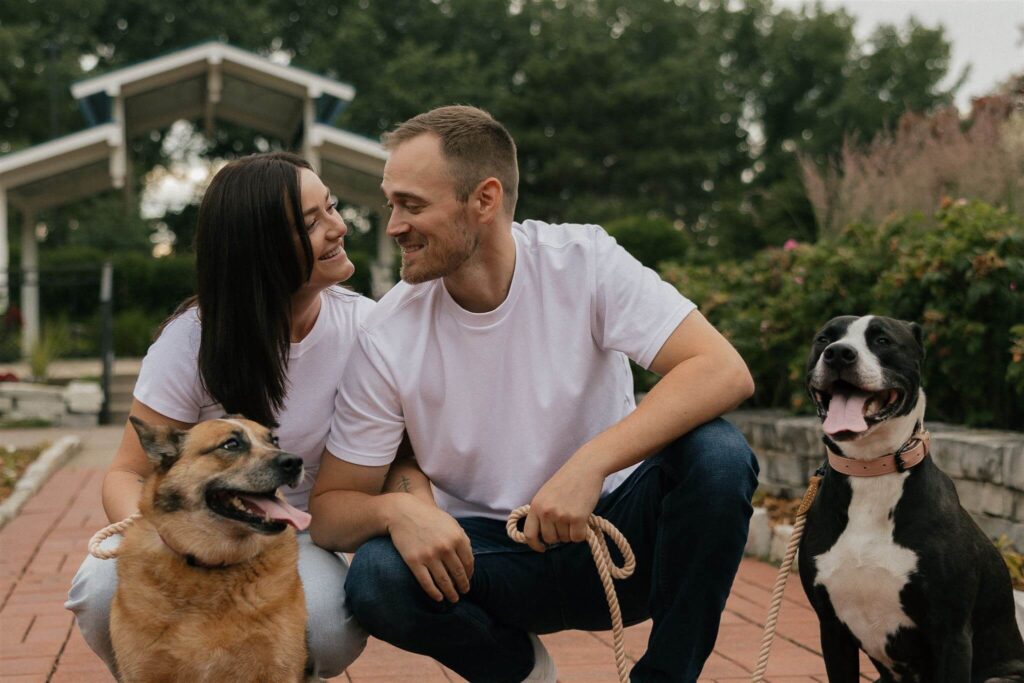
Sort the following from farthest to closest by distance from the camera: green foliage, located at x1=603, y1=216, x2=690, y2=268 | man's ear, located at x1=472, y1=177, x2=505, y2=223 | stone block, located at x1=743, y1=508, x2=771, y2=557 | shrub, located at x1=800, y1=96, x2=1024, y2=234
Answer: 1. green foliage, located at x1=603, y1=216, x2=690, y2=268
2. shrub, located at x1=800, y1=96, x2=1024, y2=234
3. stone block, located at x1=743, y1=508, x2=771, y2=557
4. man's ear, located at x1=472, y1=177, x2=505, y2=223

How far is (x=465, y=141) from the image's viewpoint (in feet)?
9.53

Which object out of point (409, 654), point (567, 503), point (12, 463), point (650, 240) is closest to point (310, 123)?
point (650, 240)

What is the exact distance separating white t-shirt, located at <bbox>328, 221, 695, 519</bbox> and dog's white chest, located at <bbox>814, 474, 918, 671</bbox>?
67 cm

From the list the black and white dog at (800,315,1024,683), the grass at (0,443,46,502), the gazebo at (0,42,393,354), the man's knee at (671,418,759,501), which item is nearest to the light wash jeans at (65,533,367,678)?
the man's knee at (671,418,759,501)

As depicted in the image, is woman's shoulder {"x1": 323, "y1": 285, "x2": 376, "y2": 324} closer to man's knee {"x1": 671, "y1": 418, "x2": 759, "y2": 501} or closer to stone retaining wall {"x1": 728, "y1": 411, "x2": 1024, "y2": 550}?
man's knee {"x1": 671, "y1": 418, "x2": 759, "y2": 501}

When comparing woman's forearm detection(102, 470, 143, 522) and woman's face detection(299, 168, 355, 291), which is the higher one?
woman's face detection(299, 168, 355, 291)

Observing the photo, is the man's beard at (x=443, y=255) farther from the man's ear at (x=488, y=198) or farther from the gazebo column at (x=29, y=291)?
Result: the gazebo column at (x=29, y=291)

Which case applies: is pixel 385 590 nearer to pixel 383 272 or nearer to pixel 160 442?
pixel 160 442

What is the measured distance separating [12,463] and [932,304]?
6.32 meters

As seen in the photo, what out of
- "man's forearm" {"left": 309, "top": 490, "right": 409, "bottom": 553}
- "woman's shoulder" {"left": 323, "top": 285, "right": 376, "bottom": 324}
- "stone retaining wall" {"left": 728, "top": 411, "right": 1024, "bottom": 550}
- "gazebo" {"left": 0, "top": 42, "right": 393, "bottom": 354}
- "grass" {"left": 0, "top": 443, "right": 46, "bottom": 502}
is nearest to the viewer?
"man's forearm" {"left": 309, "top": 490, "right": 409, "bottom": 553}

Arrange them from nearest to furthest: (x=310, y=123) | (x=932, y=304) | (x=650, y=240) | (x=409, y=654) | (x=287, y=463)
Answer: (x=287, y=463) < (x=409, y=654) < (x=932, y=304) < (x=310, y=123) < (x=650, y=240)

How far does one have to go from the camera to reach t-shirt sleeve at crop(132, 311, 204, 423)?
119 inches

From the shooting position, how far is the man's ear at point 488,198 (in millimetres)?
2928

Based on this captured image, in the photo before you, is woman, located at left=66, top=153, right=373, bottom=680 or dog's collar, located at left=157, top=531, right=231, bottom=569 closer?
dog's collar, located at left=157, top=531, right=231, bottom=569
